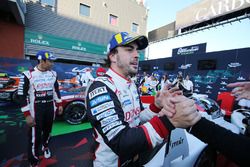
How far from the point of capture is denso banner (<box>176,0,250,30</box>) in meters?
13.4

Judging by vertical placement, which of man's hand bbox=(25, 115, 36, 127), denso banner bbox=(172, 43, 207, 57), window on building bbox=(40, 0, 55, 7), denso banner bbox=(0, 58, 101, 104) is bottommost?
man's hand bbox=(25, 115, 36, 127)

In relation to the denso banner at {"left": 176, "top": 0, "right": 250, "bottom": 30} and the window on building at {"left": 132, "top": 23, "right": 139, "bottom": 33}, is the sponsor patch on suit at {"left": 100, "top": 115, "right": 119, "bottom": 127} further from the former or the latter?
the window on building at {"left": 132, "top": 23, "right": 139, "bottom": 33}

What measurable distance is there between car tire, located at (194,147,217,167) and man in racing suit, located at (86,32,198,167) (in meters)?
1.20

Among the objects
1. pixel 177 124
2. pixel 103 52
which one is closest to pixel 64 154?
pixel 177 124

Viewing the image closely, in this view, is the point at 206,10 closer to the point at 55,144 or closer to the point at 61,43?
the point at 61,43

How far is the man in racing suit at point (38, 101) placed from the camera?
2.60 meters

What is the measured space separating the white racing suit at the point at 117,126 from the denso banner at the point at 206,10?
1570cm

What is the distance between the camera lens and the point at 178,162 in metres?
1.95

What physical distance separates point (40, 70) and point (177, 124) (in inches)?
105

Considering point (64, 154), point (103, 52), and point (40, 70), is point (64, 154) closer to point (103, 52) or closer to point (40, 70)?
point (40, 70)

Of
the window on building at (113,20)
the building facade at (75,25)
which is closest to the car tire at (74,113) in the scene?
the building facade at (75,25)

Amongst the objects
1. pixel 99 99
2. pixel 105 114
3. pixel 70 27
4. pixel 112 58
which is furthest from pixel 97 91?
pixel 70 27

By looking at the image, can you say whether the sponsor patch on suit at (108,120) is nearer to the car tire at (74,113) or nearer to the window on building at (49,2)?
the car tire at (74,113)

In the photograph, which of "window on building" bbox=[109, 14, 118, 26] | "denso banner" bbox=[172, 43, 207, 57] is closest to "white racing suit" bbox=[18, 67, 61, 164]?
"denso banner" bbox=[172, 43, 207, 57]
